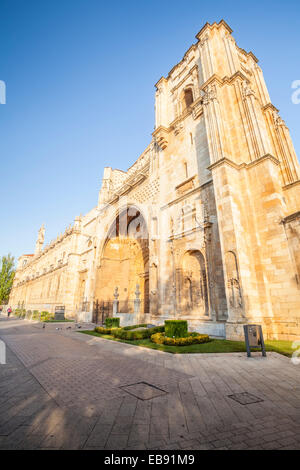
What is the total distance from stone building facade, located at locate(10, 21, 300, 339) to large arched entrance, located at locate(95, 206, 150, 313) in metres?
0.23

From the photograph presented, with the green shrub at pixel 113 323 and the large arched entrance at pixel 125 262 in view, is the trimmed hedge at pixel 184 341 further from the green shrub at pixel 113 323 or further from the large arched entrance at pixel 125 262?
the large arched entrance at pixel 125 262

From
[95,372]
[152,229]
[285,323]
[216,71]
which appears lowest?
[95,372]

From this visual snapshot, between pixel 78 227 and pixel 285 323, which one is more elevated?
pixel 78 227

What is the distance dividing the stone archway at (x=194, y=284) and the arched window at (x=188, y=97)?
543 inches

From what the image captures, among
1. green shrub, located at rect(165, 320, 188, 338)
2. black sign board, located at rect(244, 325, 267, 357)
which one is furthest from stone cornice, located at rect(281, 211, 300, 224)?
green shrub, located at rect(165, 320, 188, 338)

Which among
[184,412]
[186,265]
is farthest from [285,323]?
[184,412]

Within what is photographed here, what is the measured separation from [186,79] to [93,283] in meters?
22.7

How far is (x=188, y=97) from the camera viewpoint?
18.8 m

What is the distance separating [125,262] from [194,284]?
14060 mm

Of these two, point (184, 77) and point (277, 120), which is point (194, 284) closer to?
point (277, 120)

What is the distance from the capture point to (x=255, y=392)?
12.4ft

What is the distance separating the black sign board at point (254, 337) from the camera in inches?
257

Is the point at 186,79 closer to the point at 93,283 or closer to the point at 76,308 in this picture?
the point at 93,283

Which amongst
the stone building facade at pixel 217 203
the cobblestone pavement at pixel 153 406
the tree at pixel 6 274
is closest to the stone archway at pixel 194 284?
the stone building facade at pixel 217 203
